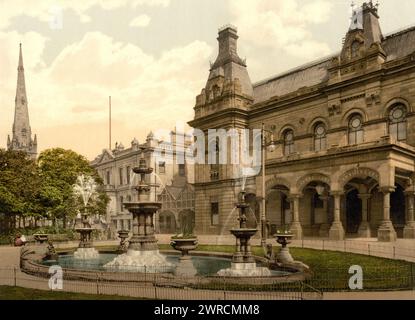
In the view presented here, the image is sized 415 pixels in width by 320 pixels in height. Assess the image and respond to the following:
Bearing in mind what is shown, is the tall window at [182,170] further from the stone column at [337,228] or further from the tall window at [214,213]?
the stone column at [337,228]

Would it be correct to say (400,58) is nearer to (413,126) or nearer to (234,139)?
(413,126)

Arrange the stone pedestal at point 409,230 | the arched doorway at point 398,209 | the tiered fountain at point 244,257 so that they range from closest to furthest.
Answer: the tiered fountain at point 244,257 → the stone pedestal at point 409,230 → the arched doorway at point 398,209

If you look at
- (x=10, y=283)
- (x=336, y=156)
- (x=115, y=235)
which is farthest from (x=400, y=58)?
(x=115, y=235)

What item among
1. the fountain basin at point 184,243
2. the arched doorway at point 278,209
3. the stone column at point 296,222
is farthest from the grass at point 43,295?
the arched doorway at point 278,209

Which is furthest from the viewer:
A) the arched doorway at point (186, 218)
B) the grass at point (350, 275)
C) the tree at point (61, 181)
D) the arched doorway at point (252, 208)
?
the arched doorway at point (186, 218)

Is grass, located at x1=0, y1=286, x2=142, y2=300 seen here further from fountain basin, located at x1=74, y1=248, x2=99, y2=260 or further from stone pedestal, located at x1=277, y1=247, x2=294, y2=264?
fountain basin, located at x1=74, y1=248, x2=99, y2=260

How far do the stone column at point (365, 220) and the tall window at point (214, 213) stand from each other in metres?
15.9

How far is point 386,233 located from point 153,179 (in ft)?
140

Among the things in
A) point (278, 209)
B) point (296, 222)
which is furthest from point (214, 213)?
point (296, 222)

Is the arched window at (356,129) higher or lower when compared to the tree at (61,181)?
higher

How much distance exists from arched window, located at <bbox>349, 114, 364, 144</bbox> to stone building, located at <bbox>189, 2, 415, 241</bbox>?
88 mm

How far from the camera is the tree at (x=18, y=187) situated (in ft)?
134

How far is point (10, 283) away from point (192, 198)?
40.5 meters
